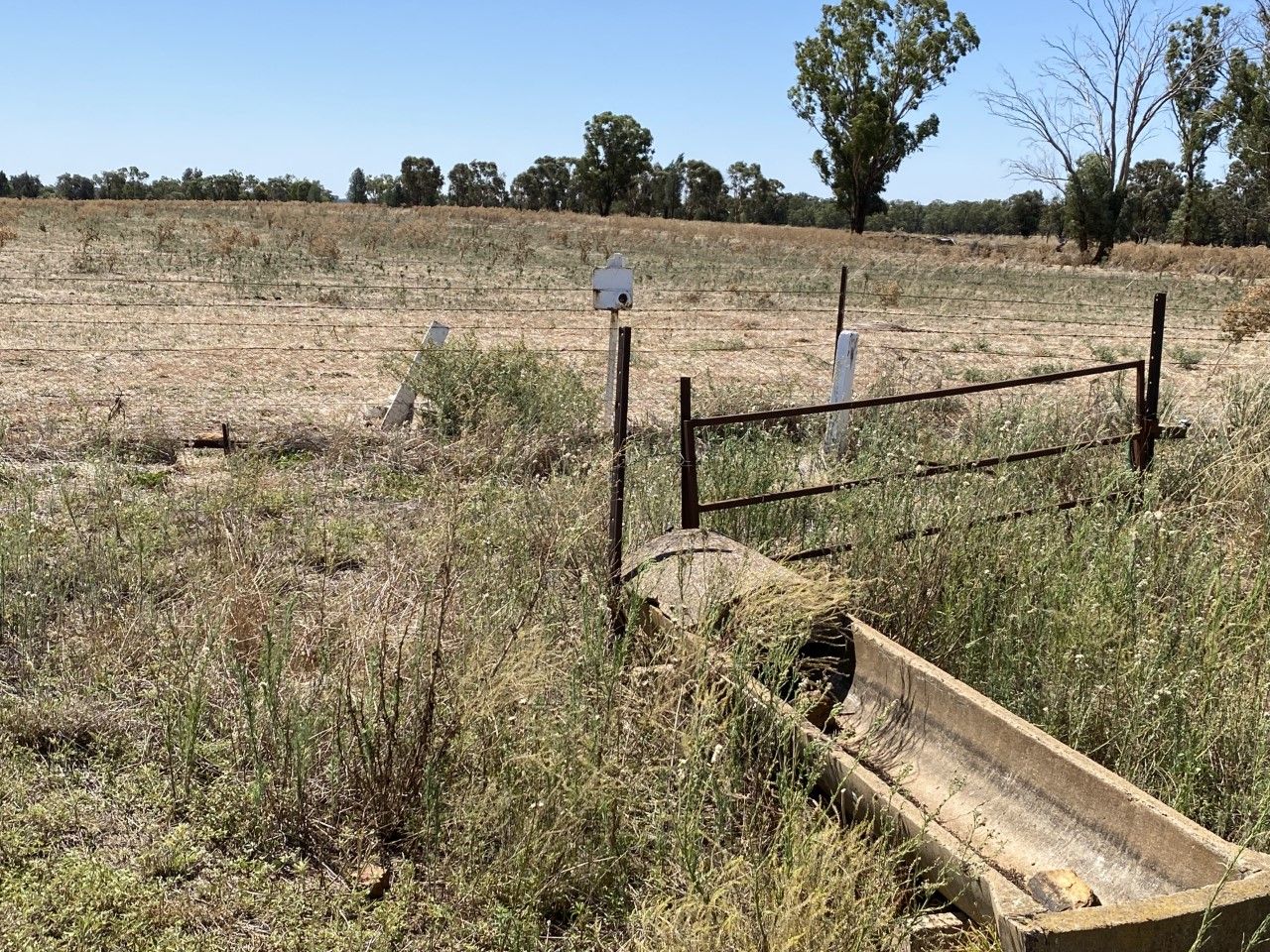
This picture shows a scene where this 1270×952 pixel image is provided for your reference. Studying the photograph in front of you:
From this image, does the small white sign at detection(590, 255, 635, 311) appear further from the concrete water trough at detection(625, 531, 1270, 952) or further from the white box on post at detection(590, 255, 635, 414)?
the concrete water trough at detection(625, 531, 1270, 952)

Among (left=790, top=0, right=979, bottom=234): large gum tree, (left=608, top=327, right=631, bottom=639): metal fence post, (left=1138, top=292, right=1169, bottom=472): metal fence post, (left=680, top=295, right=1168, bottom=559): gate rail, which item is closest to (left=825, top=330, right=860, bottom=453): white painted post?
(left=680, top=295, right=1168, bottom=559): gate rail

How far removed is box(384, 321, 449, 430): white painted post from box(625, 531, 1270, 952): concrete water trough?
4.23 m

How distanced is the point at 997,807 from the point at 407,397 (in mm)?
6135

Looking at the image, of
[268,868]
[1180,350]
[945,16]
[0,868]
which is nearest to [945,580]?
[268,868]

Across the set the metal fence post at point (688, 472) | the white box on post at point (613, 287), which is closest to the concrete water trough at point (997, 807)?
the metal fence post at point (688, 472)

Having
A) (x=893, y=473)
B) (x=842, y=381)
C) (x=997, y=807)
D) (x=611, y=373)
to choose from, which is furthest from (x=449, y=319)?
(x=997, y=807)

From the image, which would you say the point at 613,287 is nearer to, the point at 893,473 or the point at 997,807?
the point at 893,473

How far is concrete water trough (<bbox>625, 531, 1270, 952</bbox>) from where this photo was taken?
2.83 m

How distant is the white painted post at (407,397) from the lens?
885 centimetres

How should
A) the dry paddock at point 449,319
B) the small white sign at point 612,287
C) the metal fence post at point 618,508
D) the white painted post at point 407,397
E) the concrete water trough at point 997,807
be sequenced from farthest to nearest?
the dry paddock at point 449,319 < the white painted post at point 407,397 < the small white sign at point 612,287 < the metal fence post at point 618,508 < the concrete water trough at point 997,807

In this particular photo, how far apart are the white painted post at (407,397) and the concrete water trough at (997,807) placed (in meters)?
4.23

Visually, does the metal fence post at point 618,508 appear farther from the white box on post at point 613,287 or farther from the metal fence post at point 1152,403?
the white box on post at point 613,287

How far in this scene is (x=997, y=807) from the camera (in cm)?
400

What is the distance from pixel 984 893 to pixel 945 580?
1993 mm
